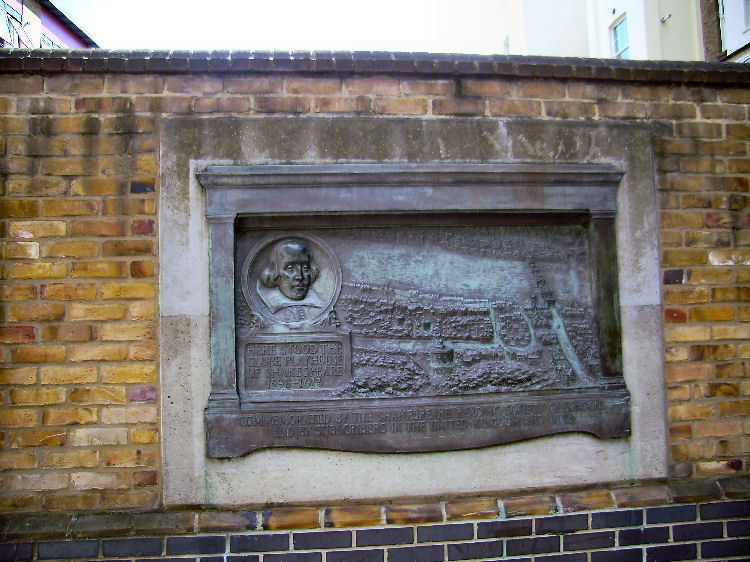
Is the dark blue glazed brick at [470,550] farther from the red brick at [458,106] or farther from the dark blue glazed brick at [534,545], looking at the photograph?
the red brick at [458,106]

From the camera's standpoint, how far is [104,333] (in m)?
2.77

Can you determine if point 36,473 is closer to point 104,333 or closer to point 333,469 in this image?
point 104,333

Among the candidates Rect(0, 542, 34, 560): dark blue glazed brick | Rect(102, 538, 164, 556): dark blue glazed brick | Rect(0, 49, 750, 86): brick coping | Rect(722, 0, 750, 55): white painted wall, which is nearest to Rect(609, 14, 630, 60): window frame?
Rect(722, 0, 750, 55): white painted wall

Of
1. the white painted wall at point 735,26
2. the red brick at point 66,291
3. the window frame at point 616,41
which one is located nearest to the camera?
the red brick at point 66,291

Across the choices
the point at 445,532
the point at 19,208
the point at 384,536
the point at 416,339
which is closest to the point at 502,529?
the point at 445,532

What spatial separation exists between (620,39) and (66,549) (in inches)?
661

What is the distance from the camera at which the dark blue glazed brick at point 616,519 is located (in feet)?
9.57

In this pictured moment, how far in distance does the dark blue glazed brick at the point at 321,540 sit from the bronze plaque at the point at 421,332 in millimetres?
426

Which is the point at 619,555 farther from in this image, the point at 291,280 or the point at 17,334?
the point at 17,334

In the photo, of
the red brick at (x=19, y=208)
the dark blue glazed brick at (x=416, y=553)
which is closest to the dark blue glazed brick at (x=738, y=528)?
the dark blue glazed brick at (x=416, y=553)

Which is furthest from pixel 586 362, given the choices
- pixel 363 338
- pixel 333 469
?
pixel 333 469

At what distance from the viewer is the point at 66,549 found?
2680 millimetres

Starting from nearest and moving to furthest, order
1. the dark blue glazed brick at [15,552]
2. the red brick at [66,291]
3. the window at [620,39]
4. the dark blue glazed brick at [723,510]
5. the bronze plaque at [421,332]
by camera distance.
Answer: the dark blue glazed brick at [15,552] → the red brick at [66,291] → the bronze plaque at [421,332] → the dark blue glazed brick at [723,510] → the window at [620,39]

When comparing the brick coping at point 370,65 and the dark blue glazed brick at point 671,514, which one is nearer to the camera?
the brick coping at point 370,65
